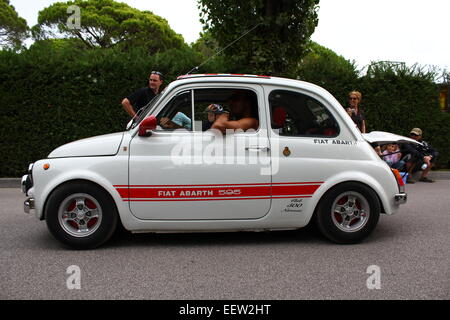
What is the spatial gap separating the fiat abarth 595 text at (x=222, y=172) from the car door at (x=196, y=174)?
11 millimetres

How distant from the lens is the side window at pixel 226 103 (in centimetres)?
465

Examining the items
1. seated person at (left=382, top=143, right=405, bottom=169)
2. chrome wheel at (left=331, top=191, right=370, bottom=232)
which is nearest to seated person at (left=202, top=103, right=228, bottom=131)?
chrome wheel at (left=331, top=191, right=370, bottom=232)

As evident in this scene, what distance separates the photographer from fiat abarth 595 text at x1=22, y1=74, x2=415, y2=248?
442cm

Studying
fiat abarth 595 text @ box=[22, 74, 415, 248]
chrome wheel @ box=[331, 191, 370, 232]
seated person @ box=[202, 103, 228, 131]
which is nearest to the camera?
fiat abarth 595 text @ box=[22, 74, 415, 248]

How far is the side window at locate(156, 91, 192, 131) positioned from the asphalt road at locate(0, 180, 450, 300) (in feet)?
4.37

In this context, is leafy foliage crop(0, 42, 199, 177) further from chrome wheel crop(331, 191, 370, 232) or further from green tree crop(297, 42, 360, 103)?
chrome wheel crop(331, 191, 370, 232)

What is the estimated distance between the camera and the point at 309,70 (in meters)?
10.4

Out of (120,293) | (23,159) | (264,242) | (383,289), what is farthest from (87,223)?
(23,159)

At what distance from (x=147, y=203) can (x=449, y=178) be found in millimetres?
8710

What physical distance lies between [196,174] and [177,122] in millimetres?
643

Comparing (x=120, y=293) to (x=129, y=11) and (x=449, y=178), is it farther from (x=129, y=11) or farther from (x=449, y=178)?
(x=129, y=11)

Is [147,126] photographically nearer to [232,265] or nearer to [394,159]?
[232,265]

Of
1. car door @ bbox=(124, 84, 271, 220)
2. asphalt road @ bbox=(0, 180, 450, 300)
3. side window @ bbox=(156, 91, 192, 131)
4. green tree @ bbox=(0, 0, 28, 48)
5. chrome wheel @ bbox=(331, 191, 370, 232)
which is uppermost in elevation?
green tree @ bbox=(0, 0, 28, 48)

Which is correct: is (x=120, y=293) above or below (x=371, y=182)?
below
